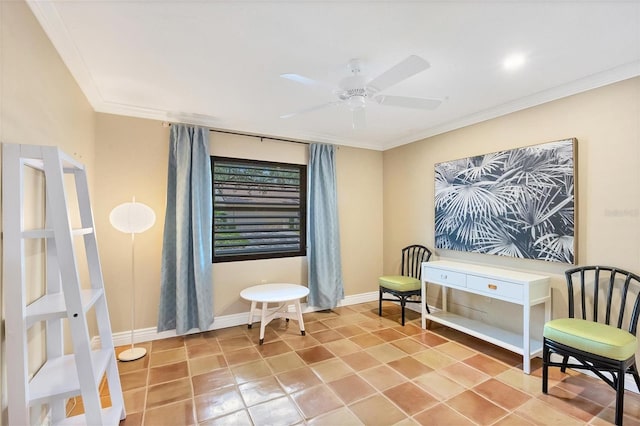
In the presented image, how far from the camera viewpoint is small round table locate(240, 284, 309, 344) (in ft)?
10.5

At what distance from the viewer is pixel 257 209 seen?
3871 mm

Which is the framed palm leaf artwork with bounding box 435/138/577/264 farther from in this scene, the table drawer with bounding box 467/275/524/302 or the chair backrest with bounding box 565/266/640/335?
the table drawer with bounding box 467/275/524/302

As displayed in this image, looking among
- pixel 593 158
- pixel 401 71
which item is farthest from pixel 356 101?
pixel 593 158

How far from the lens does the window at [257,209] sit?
365cm

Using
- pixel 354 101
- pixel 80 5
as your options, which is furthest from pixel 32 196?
pixel 354 101

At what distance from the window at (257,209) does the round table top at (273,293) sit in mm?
432

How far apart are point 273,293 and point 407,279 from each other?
5.60 ft

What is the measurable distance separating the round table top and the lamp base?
3.47 feet

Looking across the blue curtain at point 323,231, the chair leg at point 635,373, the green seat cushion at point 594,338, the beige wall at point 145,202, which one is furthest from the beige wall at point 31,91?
the chair leg at point 635,373

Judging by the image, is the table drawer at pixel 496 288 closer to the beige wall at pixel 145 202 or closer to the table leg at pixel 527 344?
the table leg at pixel 527 344

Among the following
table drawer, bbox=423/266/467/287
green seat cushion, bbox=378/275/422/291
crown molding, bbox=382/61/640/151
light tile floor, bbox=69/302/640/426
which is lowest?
light tile floor, bbox=69/302/640/426

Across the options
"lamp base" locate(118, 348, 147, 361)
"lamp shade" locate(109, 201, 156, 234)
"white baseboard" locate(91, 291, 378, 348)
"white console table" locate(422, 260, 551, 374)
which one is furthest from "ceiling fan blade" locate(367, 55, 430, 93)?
"lamp base" locate(118, 348, 147, 361)

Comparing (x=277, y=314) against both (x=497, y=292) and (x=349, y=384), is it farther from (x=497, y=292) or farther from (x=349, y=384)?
(x=497, y=292)

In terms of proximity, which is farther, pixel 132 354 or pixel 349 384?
pixel 132 354
